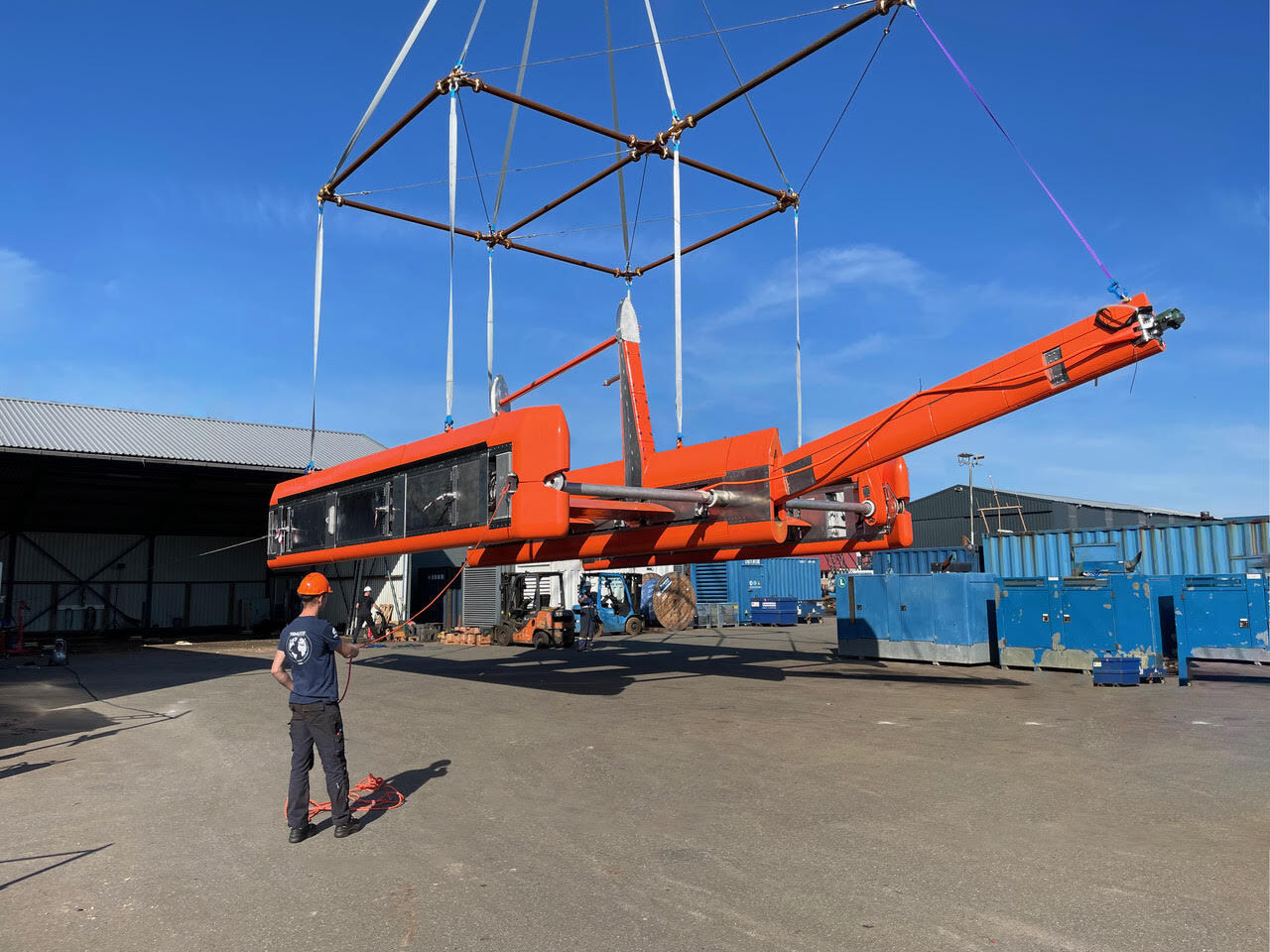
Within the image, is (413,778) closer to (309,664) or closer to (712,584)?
(309,664)

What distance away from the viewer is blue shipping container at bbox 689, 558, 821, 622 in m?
36.1

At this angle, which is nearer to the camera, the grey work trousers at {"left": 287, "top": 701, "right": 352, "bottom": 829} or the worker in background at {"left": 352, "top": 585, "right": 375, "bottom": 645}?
the grey work trousers at {"left": 287, "top": 701, "right": 352, "bottom": 829}

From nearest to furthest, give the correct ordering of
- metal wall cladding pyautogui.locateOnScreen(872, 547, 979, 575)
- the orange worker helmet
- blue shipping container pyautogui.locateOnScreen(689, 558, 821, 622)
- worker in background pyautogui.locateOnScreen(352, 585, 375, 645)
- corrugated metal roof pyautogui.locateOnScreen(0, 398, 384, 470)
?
1. the orange worker helmet
2. corrugated metal roof pyautogui.locateOnScreen(0, 398, 384, 470)
3. metal wall cladding pyautogui.locateOnScreen(872, 547, 979, 575)
4. worker in background pyautogui.locateOnScreen(352, 585, 375, 645)
5. blue shipping container pyautogui.locateOnScreen(689, 558, 821, 622)

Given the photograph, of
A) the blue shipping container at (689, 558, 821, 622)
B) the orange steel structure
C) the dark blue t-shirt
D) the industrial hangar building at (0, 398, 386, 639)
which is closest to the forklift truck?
the blue shipping container at (689, 558, 821, 622)

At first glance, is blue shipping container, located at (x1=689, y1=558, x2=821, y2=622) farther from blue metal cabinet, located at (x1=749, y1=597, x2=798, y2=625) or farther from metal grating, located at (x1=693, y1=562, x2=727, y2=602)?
blue metal cabinet, located at (x1=749, y1=597, x2=798, y2=625)

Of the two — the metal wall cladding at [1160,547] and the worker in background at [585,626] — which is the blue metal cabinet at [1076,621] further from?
the worker in background at [585,626]

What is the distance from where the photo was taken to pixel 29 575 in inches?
1310

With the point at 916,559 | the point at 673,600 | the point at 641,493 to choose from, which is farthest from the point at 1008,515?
the point at 641,493

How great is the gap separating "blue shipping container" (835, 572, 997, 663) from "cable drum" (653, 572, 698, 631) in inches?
387

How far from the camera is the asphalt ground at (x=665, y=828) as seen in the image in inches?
176

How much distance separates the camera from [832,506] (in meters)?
13.7

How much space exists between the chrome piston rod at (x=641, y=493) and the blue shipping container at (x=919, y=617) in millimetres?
7825

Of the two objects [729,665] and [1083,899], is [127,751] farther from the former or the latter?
[729,665]

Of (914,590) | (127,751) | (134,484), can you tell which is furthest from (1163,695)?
(134,484)
